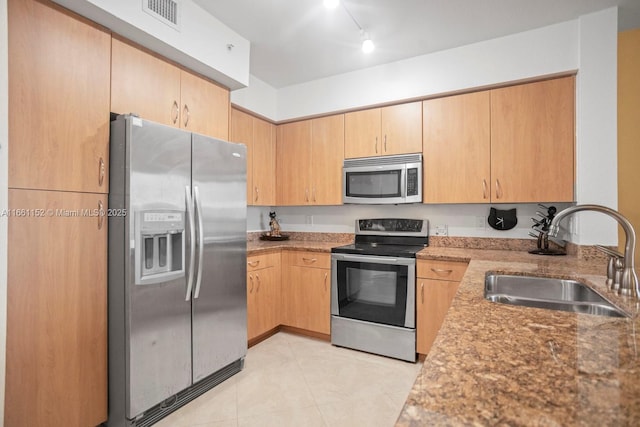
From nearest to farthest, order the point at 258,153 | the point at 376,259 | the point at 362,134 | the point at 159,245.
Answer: the point at 159,245
the point at 376,259
the point at 362,134
the point at 258,153

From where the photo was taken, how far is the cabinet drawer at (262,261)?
9.46 feet

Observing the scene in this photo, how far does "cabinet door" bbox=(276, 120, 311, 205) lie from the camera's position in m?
3.58

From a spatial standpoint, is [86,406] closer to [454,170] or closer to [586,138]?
[454,170]

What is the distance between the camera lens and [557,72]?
247 cm

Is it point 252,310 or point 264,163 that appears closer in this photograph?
point 252,310

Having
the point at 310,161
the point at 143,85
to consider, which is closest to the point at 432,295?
the point at 310,161

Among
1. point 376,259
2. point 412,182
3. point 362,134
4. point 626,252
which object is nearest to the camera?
point 626,252

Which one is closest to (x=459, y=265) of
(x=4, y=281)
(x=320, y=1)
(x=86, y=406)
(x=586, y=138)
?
(x=586, y=138)

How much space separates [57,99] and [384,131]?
2455 millimetres

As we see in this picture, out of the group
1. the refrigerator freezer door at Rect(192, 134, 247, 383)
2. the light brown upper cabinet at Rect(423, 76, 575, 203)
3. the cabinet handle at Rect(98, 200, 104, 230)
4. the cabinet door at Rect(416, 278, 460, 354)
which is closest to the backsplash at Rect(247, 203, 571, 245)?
the light brown upper cabinet at Rect(423, 76, 575, 203)

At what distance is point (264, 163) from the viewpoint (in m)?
3.59

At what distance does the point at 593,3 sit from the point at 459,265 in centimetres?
199

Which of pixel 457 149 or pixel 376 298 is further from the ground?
pixel 457 149

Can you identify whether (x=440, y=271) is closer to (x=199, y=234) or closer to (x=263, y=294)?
(x=263, y=294)
